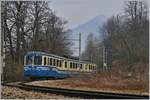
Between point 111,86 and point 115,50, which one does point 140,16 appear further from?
point 111,86

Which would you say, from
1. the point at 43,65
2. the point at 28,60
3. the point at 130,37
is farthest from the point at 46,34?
the point at 130,37

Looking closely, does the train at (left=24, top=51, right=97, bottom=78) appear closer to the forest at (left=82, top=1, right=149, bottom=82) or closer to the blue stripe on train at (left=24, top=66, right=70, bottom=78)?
the blue stripe on train at (left=24, top=66, right=70, bottom=78)

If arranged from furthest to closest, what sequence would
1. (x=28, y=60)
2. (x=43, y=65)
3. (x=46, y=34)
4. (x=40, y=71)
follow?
(x=46, y=34)
(x=28, y=60)
(x=40, y=71)
(x=43, y=65)

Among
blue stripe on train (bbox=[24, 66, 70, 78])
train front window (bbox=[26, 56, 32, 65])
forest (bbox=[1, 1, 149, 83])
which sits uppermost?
forest (bbox=[1, 1, 149, 83])

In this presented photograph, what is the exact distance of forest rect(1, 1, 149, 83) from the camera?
25641 millimetres

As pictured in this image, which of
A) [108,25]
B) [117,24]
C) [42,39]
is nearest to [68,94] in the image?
[42,39]

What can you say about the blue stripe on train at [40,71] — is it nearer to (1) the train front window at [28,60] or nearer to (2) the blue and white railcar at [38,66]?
(2) the blue and white railcar at [38,66]

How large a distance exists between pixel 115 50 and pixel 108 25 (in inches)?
199

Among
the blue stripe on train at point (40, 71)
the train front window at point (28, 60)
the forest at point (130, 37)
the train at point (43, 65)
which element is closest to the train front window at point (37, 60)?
the train at point (43, 65)

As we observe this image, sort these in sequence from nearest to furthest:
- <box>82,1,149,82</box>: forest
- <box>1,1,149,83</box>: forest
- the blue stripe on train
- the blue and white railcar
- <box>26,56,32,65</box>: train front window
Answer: the blue and white railcar < the blue stripe on train < <box>26,56,32,65</box>: train front window < <box>1,1,149,83</box>: forest < <box>82,1,149,82</box>: forest

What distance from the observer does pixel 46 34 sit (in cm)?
2917

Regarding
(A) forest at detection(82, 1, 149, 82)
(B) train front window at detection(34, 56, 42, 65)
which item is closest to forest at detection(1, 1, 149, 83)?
(A) forest at detection(82, 1, 149, 82)

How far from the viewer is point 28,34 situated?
91.1 feet

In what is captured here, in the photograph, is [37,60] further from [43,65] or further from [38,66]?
[43,65]
